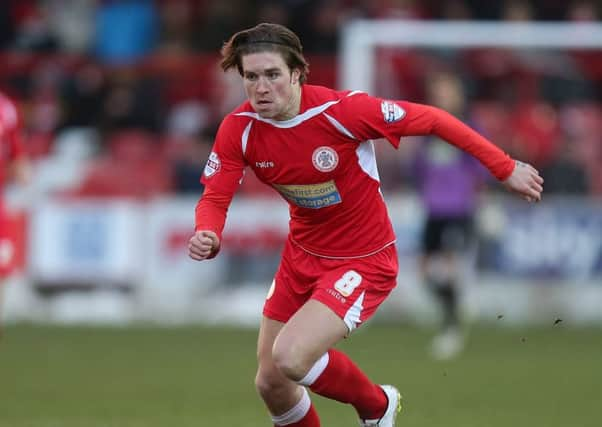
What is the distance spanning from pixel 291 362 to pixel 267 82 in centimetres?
132

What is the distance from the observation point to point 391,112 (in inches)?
260

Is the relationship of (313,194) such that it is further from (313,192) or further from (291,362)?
(291,362)

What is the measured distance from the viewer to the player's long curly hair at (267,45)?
645 centimetres

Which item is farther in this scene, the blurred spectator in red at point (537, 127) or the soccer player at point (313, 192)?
the blurred spectator in red at point (537, 127)

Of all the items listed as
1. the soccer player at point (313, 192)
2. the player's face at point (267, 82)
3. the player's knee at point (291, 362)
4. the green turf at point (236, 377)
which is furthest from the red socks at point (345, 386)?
the green turf at point (236, 377)

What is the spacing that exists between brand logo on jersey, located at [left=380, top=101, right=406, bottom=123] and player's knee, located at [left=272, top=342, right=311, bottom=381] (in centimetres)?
120

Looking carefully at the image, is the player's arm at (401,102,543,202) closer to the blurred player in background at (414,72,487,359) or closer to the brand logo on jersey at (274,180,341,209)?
the brand logo on jersey at (274,180,341,209)

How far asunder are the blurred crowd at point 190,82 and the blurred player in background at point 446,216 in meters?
2.12

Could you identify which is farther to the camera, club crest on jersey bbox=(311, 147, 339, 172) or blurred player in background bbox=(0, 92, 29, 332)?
blurred player in background bbox=(0, 92, 29, 332)

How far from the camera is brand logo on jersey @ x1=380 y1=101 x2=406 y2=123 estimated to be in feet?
21.7

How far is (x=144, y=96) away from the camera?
17062 millimetres

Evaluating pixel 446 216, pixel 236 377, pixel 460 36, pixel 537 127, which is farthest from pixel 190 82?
pixel 236 377

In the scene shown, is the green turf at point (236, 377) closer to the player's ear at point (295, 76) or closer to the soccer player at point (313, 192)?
the soccer player at point (313, 192)

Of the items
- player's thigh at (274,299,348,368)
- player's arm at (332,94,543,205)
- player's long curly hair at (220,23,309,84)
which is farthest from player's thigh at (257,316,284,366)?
player's long curly hair at (220,23,309,84)
